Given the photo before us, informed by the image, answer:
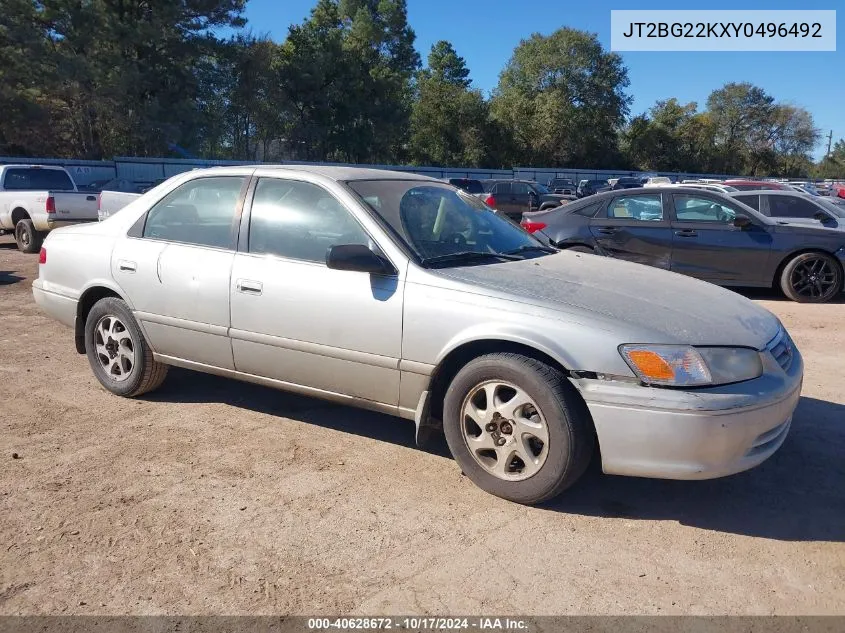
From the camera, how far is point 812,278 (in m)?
9.13

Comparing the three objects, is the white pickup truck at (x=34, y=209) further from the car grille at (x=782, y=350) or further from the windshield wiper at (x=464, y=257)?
the car grille at (x=782, y=350)

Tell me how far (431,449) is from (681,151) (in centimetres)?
7104

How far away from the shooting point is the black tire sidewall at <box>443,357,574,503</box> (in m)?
3.28

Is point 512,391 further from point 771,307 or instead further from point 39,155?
point 39,155

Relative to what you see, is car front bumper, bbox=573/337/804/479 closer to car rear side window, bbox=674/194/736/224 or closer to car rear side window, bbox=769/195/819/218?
car rear side window, bbox=674/194/736/224

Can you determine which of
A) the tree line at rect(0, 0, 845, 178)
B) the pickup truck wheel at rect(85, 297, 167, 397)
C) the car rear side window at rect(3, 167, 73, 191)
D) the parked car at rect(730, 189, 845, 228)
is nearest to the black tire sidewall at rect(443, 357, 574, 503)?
the pickup truck wheel at rect(85, 297, 167, 397)

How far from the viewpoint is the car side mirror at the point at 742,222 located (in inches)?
356

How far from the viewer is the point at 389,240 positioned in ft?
12.8

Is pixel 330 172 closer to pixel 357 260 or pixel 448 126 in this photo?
pixel 357 260

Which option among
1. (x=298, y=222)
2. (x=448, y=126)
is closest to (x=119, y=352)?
(x=298, y=222)

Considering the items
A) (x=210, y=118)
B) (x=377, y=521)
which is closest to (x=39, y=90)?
(x=210, y=118)

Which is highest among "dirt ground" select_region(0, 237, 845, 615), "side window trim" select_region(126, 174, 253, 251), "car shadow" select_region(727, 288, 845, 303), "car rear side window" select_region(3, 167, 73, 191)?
"car rear side window" select_region(3, 167, 73, 191)

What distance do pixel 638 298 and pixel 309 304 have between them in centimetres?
178

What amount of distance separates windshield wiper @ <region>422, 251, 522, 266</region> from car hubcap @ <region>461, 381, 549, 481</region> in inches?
30.3
